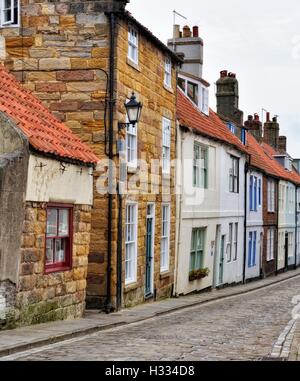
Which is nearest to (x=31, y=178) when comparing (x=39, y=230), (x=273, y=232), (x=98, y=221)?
(x=39, y=230)

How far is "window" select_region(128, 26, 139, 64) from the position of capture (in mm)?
18750

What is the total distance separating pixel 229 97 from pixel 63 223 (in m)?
25.1

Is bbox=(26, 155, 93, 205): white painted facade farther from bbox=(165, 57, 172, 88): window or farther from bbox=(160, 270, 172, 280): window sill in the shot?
bbox=(165, 57, 172, 88): window

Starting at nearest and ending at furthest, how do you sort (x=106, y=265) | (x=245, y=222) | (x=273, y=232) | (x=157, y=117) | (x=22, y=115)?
(x=22, y=115)
(x=106, y=265)
(x=157, y=117)
(x=245, y=222)
(x=273, y=232)

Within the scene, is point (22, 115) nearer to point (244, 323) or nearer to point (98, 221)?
point (98, 221)

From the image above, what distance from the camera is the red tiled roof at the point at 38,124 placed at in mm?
13969

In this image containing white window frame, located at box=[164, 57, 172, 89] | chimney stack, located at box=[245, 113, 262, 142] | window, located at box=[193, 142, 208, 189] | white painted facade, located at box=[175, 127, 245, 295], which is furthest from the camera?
chimney stack, located at box=[245, 113, 262, 142]

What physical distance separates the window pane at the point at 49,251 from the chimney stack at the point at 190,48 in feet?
53.8

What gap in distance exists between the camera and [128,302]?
745 inches

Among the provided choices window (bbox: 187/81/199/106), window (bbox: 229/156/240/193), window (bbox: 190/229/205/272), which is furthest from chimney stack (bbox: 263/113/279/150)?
window (bbox: 190/229/205/272)

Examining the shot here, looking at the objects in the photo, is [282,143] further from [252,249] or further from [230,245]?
[230,245]

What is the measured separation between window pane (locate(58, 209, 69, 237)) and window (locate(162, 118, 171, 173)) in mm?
7329

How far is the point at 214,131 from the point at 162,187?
22.7ft

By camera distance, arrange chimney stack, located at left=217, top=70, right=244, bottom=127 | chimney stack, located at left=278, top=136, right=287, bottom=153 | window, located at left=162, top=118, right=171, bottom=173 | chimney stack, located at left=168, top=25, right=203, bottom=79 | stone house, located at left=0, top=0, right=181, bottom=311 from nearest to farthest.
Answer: stone house, located at left=0, top=0, right=181, bottom=311
window, located at left=162, top=118, right=171, bottom=173
chimney stack, located at left=168, top=25, right=203, bottom=79
chimney stack, located at left=217, top=70, right=244, bottom=127
chimney stack, located at left=278, top=136, right=287, bottom=153
